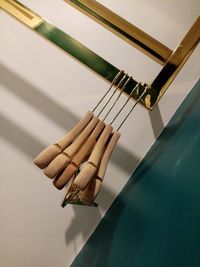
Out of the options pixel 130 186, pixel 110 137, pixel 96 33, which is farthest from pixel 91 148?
pixel 96 33

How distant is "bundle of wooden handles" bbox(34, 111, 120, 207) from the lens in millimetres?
540

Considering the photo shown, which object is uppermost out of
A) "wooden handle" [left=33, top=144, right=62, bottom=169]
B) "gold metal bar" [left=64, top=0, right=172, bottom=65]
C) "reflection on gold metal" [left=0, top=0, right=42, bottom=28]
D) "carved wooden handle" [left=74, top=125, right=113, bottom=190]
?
"gold metal bar" [left=64, top=0, right=172, bottom=65]

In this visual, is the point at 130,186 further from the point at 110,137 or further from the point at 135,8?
the point at 135,8

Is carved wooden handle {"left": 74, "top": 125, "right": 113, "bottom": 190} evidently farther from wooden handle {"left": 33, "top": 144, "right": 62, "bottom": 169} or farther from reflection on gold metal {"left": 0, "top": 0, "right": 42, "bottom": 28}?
reflection on gold metal {"left": 0, "top": 0, "right": 42, "bottom": 28}

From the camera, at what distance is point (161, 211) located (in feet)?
2.06

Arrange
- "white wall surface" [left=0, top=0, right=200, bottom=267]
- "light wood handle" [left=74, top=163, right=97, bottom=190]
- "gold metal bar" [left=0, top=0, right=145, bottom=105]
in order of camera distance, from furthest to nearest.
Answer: "white wall surface" [left=0, top=0, right=200, bottom=267], "gold metal bar" [left=0, top=0, right=145, bottom=105], "light wood handle" [left=74, top=163, right=97, bottom=190]

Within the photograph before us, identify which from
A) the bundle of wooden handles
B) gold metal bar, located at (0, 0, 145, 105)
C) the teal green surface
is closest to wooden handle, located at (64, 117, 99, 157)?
the bundle of wooden handles

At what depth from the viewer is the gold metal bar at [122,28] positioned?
2.23 feet

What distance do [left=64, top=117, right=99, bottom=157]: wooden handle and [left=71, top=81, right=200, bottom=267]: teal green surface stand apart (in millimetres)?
218

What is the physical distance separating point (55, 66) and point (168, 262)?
0.63 meters

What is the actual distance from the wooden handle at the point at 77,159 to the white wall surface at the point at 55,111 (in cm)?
28

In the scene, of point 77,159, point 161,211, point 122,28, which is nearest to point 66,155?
point 77,159

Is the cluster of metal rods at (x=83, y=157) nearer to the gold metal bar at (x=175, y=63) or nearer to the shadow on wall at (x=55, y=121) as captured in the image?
the gold metal bar at (x=175, y=63)

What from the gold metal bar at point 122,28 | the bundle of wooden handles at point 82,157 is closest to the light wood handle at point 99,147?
the bundle of wooden handles at point 82,157
